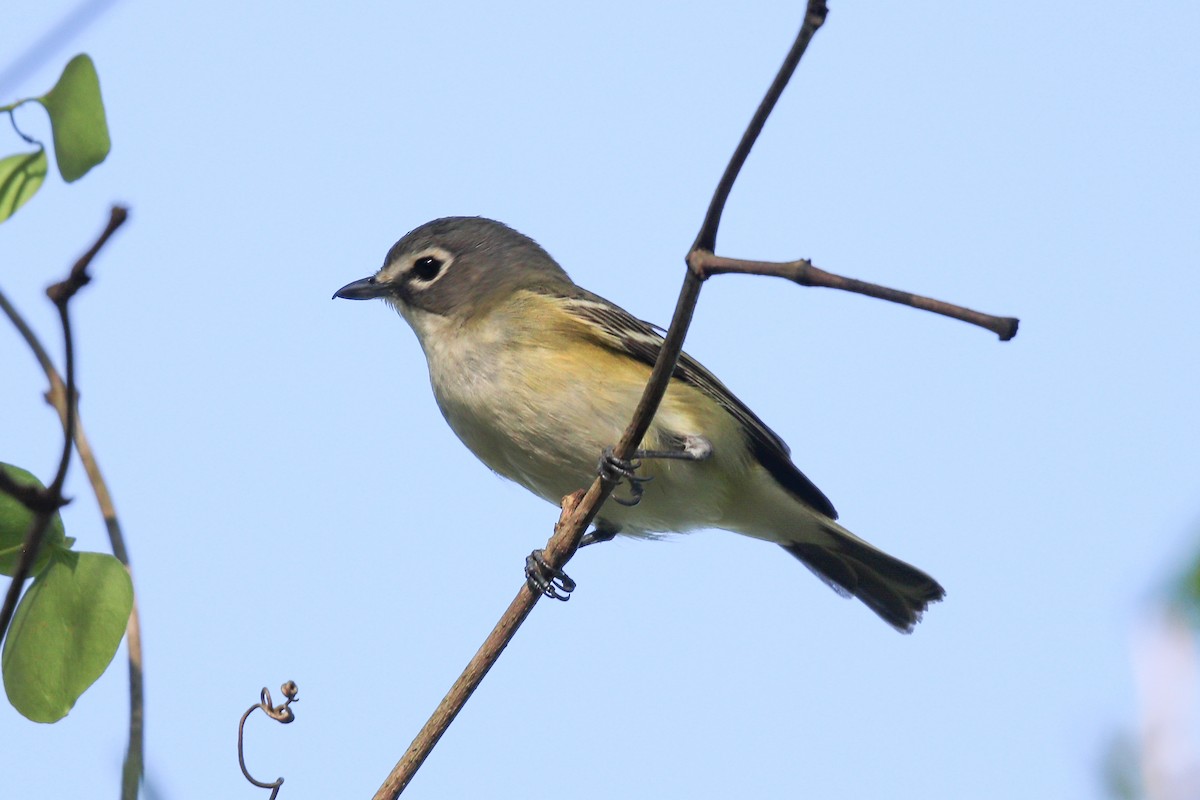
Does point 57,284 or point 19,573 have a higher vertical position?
point 57,284

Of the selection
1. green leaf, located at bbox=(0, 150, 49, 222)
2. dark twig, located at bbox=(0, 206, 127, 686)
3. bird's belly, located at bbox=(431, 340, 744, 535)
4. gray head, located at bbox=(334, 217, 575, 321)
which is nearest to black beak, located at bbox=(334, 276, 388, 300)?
gray head, located at bbox=(334, 217, 575, 321)

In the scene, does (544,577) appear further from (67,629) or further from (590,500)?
(67,629)

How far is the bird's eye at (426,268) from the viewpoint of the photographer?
22.7ft

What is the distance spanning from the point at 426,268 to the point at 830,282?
196 inches

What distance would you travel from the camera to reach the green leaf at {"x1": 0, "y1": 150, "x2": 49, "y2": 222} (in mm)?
2449

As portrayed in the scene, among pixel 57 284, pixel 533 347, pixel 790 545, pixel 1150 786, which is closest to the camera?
pixel 57 284

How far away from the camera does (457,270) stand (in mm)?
6910

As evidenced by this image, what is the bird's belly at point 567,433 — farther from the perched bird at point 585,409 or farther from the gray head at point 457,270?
the gray head at point 457,270

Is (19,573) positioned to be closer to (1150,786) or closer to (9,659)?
(9,659)

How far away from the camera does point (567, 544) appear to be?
3.96 meters

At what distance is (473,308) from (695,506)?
5.09 ft

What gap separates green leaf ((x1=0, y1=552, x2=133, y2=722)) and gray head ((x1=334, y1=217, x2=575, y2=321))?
3.92m

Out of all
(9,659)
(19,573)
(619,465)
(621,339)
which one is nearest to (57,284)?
(19,573)

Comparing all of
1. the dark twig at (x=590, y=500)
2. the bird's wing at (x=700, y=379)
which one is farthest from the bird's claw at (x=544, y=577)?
the bird's wing at (x=700, y=379)
